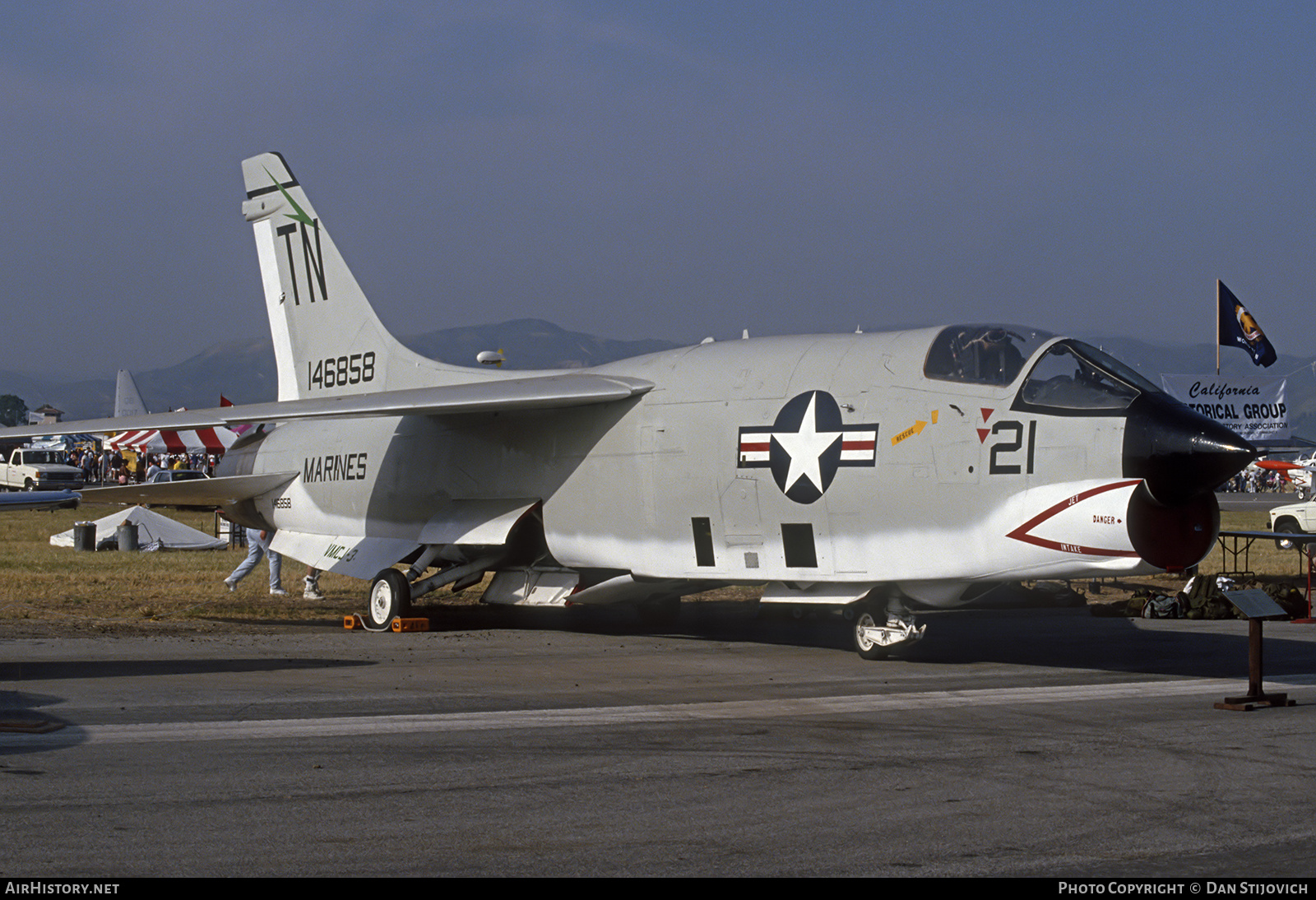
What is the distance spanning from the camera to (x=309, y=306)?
20.1 metres

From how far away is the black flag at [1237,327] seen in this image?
32031mm

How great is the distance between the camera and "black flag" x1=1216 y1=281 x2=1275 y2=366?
105 feet

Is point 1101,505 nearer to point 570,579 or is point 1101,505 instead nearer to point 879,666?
point 879,666

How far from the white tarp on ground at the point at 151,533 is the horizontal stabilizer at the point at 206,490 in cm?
1253

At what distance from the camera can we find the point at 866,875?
5.41 metres

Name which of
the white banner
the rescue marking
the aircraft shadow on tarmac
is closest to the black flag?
the white banner

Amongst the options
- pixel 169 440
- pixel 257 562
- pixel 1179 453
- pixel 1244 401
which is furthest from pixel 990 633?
pixel 169 440

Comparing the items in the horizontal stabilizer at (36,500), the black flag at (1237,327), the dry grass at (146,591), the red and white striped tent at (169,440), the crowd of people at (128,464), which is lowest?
the dry grass at (146,591)

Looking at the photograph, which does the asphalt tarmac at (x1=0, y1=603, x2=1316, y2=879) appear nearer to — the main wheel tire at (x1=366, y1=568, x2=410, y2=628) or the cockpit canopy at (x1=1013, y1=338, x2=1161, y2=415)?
the main wheel tire at (x1=366, y1=568, x2=410, y2=628)

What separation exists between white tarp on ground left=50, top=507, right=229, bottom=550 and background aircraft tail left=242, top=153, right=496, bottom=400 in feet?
40.7

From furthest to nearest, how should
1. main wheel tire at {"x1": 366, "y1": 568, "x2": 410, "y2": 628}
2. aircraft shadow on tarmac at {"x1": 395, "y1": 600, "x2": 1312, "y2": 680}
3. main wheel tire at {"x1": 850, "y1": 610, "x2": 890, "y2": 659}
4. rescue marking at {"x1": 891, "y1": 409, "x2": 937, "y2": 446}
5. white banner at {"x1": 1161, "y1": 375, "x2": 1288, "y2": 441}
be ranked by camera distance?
white banner at {"x1": 1161, "y1": 375, "x2": 1288, "y2": 441} → main wheel tire at {"x1": 366, "y1": 568, "x2": 410, "y2": 628} → aircraft shadow on tarmac at {"x1": 395, "y1": 600, "x2": 1312, "y2": 680} → main wheel tire at {"x1": 850, "y1": 610, "x2": 890, "y2": 659} → rescue marking at {"x1": 891, "y1": 409, "x2": 937, "y2": 446}

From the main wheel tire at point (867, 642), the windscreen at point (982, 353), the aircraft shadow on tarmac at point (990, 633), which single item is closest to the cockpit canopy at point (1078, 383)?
the windscreen at point (982, 353)

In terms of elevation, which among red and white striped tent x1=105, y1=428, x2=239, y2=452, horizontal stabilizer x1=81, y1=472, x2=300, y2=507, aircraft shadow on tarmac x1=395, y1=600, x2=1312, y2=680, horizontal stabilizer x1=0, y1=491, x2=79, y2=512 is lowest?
aircraft shadow on tarmac x1=395, y1=600, x2=1312, y2=680

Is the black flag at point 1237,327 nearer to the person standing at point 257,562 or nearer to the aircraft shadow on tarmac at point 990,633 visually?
the aircraft shadow on tarmac at point 990,633
